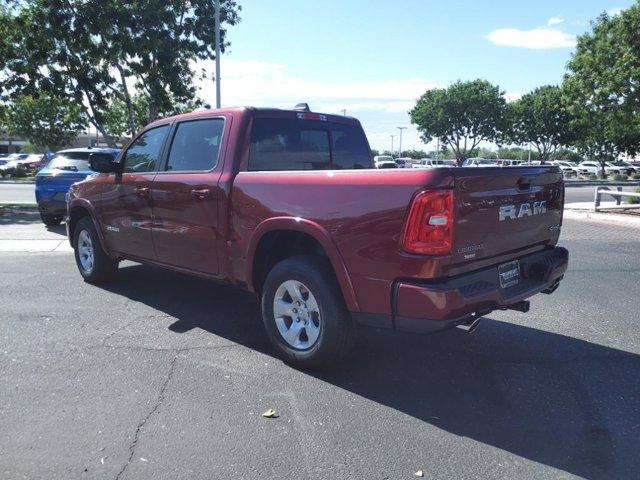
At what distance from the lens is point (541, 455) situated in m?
3.04

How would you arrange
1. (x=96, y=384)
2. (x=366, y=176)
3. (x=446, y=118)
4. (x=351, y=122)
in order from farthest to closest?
(x=446, y=118) < (x=351, y=122) < (x=96, y=384) < (x=366, y=176)

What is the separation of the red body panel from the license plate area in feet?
0.23

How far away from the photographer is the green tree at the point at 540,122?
4924 cm

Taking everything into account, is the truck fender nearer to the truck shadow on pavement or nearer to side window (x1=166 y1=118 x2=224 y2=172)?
the truck shadow on pavement

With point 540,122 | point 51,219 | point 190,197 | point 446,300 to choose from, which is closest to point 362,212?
point 446,300

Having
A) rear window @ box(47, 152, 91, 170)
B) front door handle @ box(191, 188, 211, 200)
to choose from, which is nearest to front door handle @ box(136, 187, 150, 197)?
front door handle @ box(191, 188, 211, 200)

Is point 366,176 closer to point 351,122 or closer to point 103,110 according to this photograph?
point 351,122

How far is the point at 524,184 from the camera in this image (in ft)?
13.2

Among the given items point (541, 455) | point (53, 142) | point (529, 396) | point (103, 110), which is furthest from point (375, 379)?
point (53, 142)

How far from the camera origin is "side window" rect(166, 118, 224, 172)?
189 inches

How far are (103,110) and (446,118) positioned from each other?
131 feet

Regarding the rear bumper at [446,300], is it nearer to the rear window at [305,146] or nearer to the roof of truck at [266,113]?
the rear window at [305,146]

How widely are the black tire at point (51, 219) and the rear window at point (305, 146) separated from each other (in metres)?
8.84

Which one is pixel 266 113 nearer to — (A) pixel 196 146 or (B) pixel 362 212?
(A) pixel 196 146
